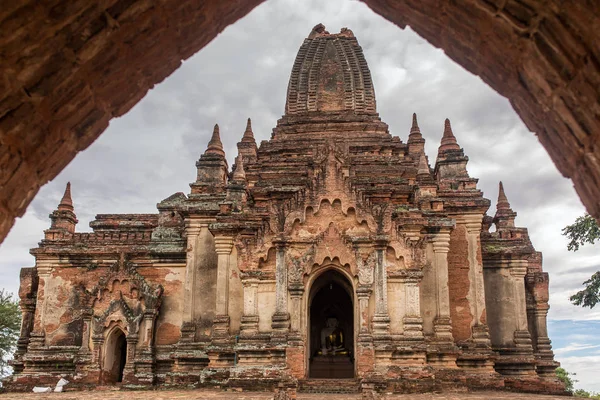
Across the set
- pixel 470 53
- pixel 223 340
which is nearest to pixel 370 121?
pixel 223 340

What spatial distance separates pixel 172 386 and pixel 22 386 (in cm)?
578

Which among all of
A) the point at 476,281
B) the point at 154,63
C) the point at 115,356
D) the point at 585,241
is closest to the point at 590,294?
the point at 585,241

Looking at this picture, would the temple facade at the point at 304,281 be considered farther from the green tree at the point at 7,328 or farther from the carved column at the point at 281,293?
the green tree at the point at 7,328

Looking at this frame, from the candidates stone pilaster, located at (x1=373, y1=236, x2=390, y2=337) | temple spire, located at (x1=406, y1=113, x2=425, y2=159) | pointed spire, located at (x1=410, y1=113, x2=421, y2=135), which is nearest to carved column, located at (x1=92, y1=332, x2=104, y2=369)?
stone pilaster, located at (x1=373, y1=236, x2=390, y2=337)

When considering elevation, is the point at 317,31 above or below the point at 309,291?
above

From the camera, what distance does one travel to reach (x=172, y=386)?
1900cm

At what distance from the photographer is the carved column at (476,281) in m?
19.4

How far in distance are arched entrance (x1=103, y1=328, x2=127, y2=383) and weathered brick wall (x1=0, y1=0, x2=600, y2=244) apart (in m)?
17.4

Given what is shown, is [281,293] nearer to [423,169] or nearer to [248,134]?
[423,169]

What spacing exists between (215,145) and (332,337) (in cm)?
878

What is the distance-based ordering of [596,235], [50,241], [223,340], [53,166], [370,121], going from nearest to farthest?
1. [53,166]
2. [223,340]
3. [50,241]
4. [370,121]
5. [596,235]

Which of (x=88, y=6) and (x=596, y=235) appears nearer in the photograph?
(x=88, y=6)

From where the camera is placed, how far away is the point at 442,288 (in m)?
19.1

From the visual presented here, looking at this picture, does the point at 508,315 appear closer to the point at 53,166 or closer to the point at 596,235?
the point at 596,235
